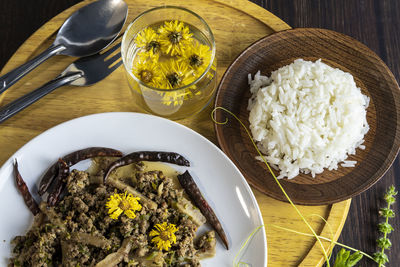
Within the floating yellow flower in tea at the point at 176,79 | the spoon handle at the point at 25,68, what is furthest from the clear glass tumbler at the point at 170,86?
the spoon handle at the point at 25,68

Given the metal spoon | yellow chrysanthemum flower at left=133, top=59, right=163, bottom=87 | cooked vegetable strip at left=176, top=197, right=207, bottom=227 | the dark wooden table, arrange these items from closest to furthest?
cooked vegetable strip at left=176, top=197, right=207, bottom=227 → yellow chrysanthemum flower at left=133, top=59, right=163, bottom=87 → the metal spoon → the dark wooden table

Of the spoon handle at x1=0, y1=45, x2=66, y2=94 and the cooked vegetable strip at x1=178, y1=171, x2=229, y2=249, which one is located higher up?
the spoon handle at x1=0, y1=45, x2=66, y2=94

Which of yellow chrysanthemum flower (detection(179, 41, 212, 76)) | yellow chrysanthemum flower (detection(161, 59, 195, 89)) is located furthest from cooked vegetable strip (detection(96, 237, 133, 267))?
yellow chrysanthemum flower (detection(179, 41, 212, 76))

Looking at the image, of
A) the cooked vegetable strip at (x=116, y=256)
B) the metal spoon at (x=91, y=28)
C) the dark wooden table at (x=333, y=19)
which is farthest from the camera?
the dark wooden table at (x=333, y=19)

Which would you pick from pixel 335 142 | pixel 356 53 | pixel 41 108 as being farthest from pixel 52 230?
pixel 356 53

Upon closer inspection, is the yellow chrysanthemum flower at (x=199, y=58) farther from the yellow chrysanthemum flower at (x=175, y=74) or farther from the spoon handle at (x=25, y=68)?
the spoon handle at (x=25, y=68)

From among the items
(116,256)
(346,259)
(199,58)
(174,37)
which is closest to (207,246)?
(116,256)

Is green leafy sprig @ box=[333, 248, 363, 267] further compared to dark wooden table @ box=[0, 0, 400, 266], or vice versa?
dark wooden table @ box=[0, 0, 400, 266]

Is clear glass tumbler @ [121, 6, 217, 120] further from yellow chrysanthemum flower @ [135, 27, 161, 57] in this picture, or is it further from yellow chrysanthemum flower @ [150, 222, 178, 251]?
yellow chrysanthemum flower @ [150, 222, 178, 251]
